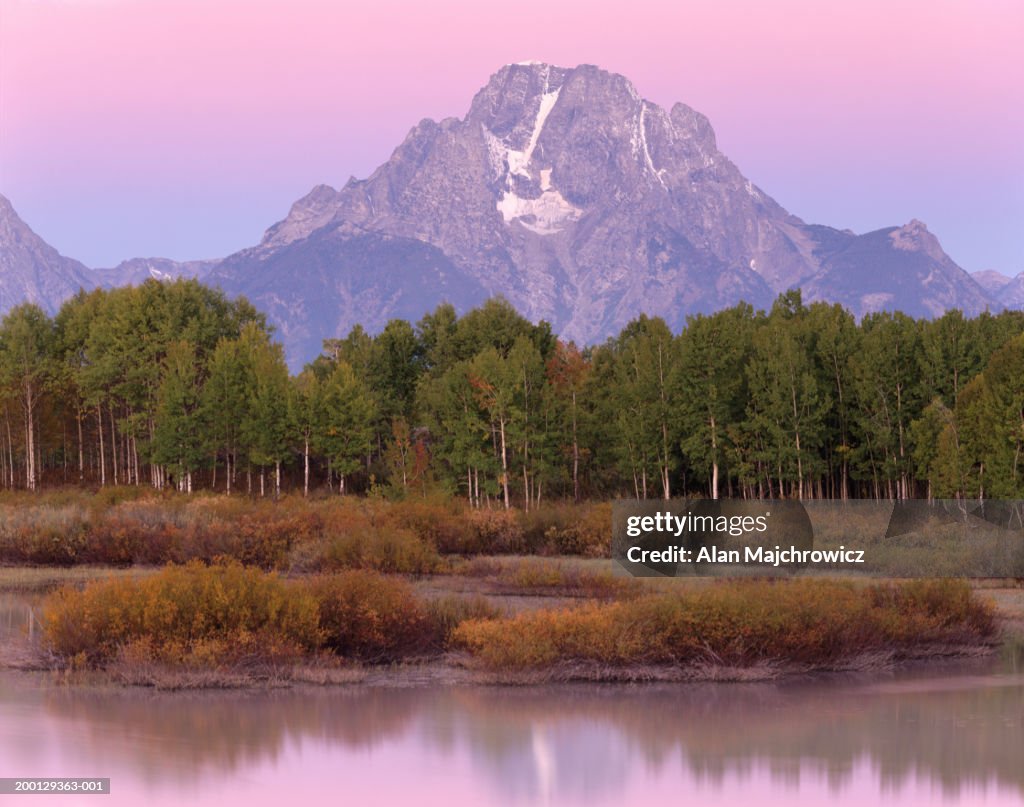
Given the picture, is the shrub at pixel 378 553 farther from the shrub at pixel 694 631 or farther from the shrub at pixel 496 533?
the shrub at pixel 694 631

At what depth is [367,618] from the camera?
23688mm

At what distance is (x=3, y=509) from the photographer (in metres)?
49.2

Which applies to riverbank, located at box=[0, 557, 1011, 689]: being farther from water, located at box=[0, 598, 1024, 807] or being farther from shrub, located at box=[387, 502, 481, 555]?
shrub, located at box=[387, 502, 481, 555]

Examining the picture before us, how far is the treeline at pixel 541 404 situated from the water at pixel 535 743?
147 ft

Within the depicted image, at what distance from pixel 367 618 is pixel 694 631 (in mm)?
6007

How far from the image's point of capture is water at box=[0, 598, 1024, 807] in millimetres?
15938

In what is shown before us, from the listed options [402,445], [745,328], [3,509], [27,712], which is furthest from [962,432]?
[27,712]

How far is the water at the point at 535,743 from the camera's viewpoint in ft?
52.3

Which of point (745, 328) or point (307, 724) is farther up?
point (745, 328)

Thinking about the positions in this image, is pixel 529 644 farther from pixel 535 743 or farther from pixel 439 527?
pixel 439 527

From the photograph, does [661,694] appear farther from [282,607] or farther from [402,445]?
[402,445]

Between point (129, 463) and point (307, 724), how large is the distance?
77302 millimetres

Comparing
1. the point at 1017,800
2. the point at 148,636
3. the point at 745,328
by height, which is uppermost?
the point at 745,328

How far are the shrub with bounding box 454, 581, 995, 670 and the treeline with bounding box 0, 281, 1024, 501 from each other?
1631 inches
